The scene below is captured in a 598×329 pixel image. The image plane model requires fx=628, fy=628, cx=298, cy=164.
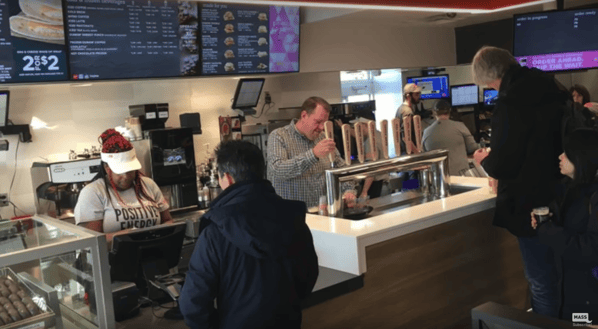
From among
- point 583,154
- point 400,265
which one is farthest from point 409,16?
point 583,154

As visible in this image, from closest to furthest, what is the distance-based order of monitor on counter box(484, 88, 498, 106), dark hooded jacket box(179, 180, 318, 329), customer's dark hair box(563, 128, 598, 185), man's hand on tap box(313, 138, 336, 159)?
dark hooded jacket box(179, 180, 318, 329), customer's dark hair box(563, 128, 598, 185), man's hand on tap box(313, 138, 336, 159), monitor on counter box(484, 88, 498, 106)

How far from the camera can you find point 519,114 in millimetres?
3021

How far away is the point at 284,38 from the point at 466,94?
3484 mm

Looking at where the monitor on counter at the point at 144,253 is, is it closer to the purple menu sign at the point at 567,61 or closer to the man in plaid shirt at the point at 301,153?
the man in plaid shirt at the point at 301,153

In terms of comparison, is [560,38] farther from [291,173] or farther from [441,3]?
[291,173]

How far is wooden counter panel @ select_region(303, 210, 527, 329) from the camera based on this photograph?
2938 mm

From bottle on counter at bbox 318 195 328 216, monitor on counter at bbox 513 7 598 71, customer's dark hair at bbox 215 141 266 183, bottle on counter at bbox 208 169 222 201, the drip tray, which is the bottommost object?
bottle on counter at bbox 208 169 222 201

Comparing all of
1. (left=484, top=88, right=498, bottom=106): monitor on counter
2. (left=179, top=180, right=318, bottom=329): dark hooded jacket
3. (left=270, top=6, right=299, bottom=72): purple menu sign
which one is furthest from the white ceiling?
(left=179, top=180, right=318, bottom=329): dark hooded jacket

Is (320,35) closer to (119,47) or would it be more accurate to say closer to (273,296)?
(119,47)

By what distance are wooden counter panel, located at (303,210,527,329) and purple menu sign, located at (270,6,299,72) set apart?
3.02 metres

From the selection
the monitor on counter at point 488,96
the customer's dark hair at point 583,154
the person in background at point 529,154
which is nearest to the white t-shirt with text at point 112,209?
the person in background at point 529,154

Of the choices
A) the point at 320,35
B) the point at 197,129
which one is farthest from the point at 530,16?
the point at 197,129

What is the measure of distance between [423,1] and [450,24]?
5.12m

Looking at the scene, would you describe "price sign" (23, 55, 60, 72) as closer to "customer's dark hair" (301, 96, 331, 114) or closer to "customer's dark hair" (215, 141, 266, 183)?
"customer's dark hair" (301, 96, 331, 114)
